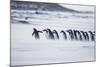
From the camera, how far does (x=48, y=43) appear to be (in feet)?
7.08

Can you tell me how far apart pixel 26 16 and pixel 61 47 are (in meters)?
0.53

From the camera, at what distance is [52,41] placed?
7.14 feet

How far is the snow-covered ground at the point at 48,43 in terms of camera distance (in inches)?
80.1

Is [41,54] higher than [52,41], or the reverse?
[52,41]

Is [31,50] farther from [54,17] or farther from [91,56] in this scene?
[91,56]

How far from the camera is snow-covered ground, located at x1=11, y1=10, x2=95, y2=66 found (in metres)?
2.04
